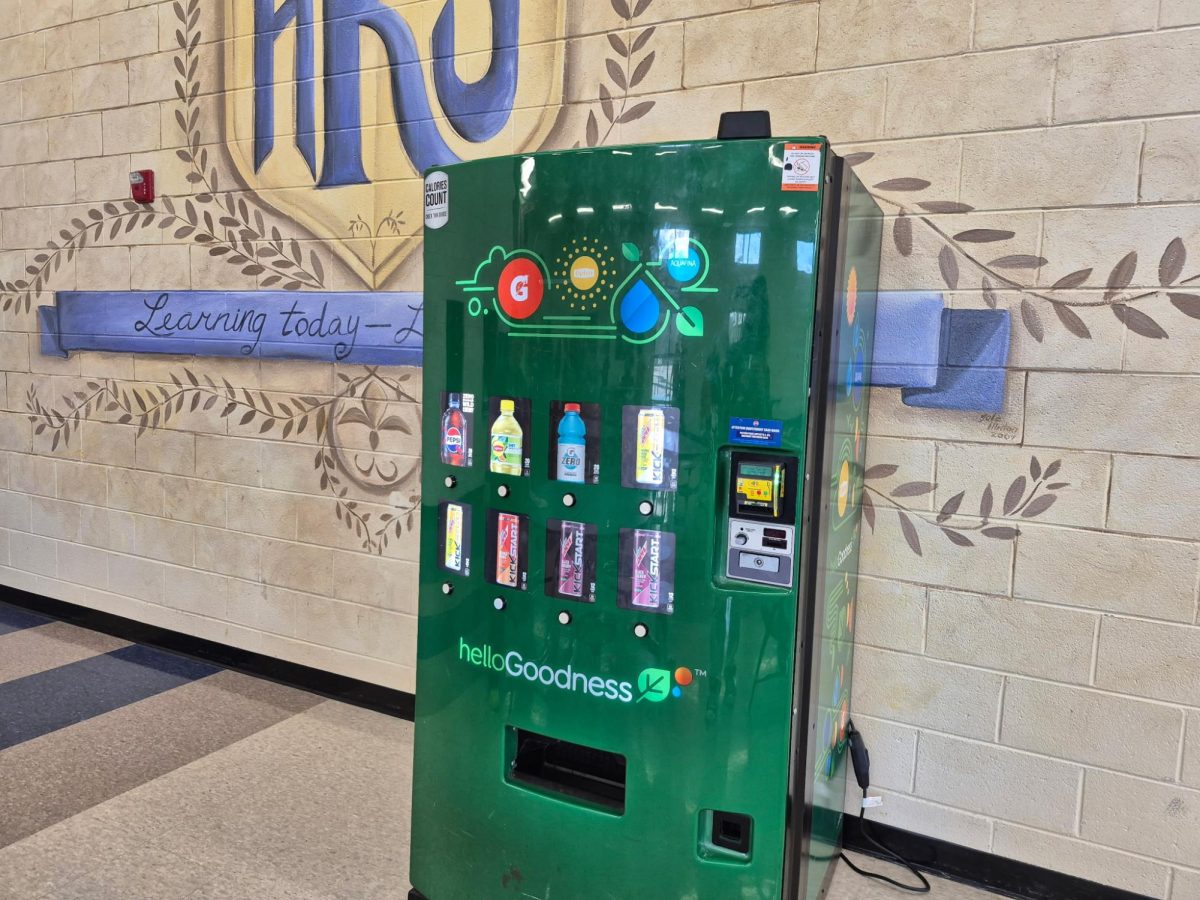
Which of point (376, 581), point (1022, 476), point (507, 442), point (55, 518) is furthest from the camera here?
point (55, 518)

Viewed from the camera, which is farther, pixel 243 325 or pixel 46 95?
pixel 46 95

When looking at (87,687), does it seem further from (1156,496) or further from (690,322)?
(1156,496)

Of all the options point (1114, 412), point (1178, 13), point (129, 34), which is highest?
point (129, 34)

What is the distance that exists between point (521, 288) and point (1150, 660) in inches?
62.1

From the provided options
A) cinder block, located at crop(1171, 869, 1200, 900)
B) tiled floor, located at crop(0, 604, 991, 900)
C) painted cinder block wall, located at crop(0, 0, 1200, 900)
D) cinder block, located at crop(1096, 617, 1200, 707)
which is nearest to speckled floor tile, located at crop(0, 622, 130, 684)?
tiled floor, located at crop(0, 604, 991, 900)

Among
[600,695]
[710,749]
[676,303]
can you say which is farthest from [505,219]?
[710,749]

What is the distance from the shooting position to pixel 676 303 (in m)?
1.42

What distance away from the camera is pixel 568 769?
5.38 feet

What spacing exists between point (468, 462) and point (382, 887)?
1.07m

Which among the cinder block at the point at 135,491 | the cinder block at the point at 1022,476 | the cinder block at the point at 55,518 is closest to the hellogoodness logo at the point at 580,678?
the cinder block at the point at 1022,476

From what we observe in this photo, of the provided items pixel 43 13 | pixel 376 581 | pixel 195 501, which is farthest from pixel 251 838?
pixel 43 13

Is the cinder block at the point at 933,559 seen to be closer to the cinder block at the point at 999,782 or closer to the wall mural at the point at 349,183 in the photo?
the wall mural at the point at 349,183

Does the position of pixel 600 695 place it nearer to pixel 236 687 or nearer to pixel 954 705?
pixel 954 705

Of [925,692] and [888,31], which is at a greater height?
[888,31]
